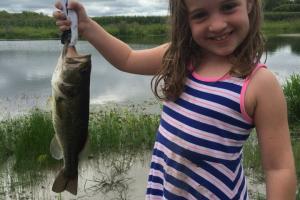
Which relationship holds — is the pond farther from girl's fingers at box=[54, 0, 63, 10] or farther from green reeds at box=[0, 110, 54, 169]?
girl's fingers at box=[54, 0, 63, 10]

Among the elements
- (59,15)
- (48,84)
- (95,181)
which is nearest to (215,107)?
(59,15)

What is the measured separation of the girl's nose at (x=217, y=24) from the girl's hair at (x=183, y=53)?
0.16m

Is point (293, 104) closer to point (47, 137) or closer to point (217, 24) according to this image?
point (47, 137)

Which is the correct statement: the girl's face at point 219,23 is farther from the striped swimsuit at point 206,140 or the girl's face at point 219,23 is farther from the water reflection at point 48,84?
the water reflection at point 48,84

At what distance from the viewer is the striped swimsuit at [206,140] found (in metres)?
1.94

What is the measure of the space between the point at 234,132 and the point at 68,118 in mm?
857

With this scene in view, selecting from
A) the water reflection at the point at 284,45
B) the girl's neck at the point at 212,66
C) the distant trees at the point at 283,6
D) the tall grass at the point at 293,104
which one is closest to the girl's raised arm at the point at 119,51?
the girl's neck at the point at 212,66

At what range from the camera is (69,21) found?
224 cm

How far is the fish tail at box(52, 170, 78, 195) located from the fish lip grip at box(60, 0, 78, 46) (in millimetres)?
751

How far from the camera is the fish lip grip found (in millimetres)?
2184

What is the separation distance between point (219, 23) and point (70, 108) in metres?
0.87

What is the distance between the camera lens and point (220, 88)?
1.97m

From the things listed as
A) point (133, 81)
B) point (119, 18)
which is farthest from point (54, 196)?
point (119, 18)

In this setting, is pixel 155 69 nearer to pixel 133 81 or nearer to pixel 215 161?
pixel 215 161
